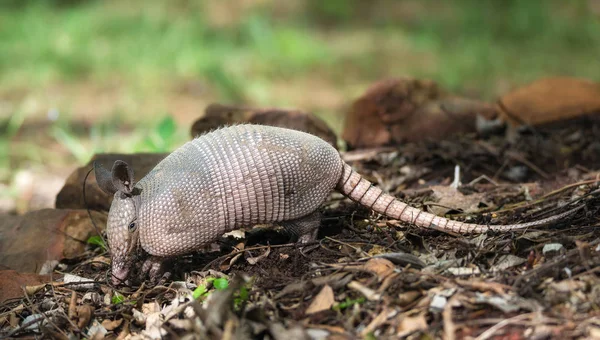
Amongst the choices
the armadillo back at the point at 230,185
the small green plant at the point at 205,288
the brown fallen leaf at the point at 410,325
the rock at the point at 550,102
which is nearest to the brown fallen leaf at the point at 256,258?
the armadillo back at the point at 230,185

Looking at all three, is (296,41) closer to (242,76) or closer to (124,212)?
(242,76)

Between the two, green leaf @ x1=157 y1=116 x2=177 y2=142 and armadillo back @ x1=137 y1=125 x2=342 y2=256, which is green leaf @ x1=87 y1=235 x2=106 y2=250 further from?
green leaf @ x1=157 y1=116 x2=177 y2=142

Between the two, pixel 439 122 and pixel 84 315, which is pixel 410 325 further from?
pixel 439 122

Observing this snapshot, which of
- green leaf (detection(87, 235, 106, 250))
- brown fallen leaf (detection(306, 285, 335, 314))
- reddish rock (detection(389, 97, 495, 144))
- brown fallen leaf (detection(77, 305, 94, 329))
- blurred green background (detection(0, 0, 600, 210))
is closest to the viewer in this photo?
brown fallen leaf (detection(306, 285, 335, 314))

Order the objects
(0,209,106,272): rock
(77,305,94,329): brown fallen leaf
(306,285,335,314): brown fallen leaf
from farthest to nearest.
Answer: (0,209,106,272): rock
(77,305,94,329): brown fallen leaf
(306,285,335,314): brown fallen leaf

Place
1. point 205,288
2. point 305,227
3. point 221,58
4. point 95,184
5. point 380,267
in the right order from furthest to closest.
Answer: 1. point 221,58
2. point 95,184
3. point 305,227
4. point 205,288
5. point 380,267

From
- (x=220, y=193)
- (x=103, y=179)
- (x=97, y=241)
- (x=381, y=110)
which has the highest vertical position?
(x=103, y=179)

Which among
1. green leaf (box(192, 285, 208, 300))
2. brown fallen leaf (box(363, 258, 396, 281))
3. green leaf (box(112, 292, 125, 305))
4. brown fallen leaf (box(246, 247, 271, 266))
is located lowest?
green leaf (box(112, 292, 125, 305))

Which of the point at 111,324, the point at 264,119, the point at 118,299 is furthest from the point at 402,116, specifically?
the point at 111,324

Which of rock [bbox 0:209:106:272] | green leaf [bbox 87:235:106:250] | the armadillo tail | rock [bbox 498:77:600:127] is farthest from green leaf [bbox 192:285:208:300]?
rock [bbox 498:77:600:127]
